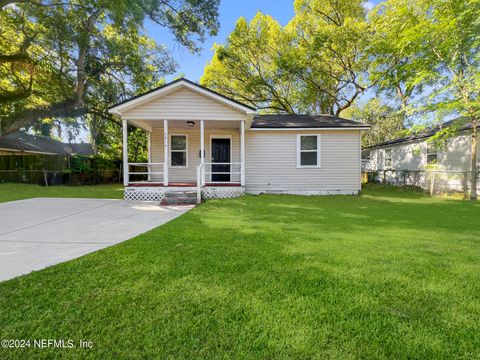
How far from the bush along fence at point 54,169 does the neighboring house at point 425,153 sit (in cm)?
1853

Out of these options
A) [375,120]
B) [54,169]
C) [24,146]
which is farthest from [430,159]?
[24,146]

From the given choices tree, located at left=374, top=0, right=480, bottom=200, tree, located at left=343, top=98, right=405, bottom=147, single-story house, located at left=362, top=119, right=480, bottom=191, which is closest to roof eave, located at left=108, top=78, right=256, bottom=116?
tree, located at left=374, top=0, right=480, bottom=200

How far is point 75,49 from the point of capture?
13.7 metres

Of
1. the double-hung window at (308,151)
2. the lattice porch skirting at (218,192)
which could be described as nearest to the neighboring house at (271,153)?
the double-hung window at (308,151)

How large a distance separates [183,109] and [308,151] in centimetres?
558

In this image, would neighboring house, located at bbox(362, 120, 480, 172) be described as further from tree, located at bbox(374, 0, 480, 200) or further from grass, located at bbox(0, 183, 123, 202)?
grass, located at bbox(0, 183, 123, 202)

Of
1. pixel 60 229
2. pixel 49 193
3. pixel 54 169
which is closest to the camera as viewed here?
pixel 60 229

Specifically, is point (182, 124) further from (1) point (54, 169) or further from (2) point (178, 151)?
(1) point (54, 169)

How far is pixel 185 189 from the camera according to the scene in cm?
912

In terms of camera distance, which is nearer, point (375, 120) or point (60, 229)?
point (60, 229)

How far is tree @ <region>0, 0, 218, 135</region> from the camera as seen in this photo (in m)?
12.2

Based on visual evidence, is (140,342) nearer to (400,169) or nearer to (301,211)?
(301,211)

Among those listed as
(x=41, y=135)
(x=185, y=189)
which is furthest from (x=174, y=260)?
(x=41, y=135)

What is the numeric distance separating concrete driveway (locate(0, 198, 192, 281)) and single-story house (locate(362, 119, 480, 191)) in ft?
37.5
